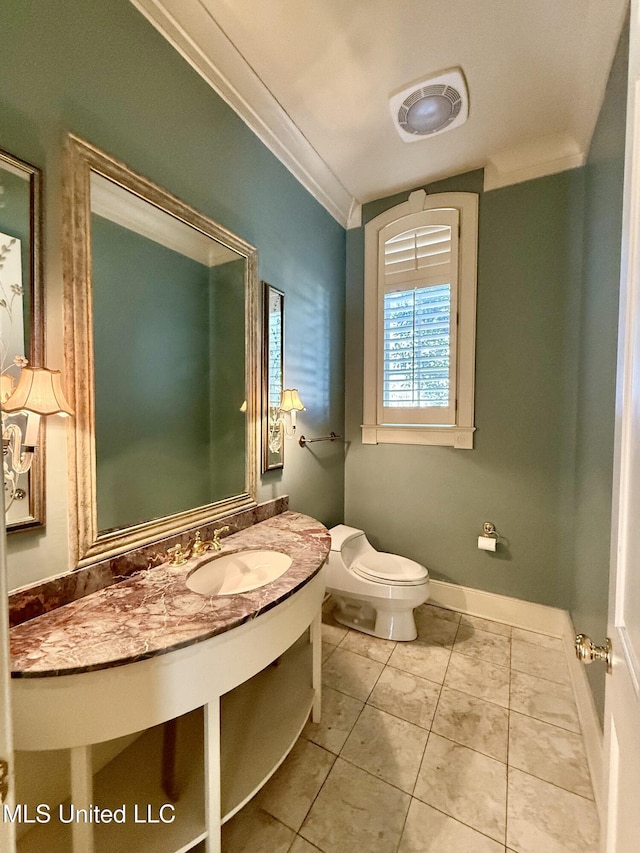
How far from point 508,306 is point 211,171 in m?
1.79

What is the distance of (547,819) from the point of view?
113 centimetres

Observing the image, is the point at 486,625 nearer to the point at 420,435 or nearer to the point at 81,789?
the point at 420,435

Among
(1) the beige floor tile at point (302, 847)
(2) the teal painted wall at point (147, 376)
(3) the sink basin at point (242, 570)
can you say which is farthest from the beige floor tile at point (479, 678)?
(2) the teal painted wall at point (147, 376)

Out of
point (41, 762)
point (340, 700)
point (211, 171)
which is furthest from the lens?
point (340, 700)

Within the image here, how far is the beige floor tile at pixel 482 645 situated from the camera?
1893mm

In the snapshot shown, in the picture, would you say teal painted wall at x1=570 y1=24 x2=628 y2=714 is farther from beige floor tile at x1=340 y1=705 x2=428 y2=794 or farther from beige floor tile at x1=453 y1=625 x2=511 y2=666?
beige floor tile at x1=340 y1=705 x2=428 y2=794

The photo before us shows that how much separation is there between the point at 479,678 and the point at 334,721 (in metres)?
0.80

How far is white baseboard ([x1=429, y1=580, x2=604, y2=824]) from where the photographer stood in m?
1.43

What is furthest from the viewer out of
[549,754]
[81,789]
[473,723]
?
[473,723]

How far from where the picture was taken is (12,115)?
2.92ft

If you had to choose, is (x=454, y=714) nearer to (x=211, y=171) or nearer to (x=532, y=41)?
(x=211, y=171)

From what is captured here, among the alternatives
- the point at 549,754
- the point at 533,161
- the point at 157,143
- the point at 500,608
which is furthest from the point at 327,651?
the point at 533,161

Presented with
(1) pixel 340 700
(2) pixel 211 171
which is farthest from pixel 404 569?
(2) pixel 211 171

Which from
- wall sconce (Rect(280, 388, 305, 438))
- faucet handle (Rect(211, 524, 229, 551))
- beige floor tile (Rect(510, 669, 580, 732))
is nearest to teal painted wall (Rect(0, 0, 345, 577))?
wall sconce (Rect(280, 388, 305, 438))
